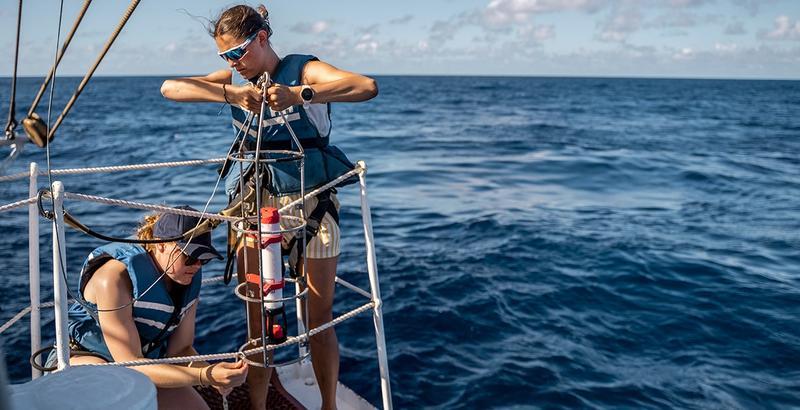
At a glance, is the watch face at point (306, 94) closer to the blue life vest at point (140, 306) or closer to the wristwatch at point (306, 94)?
the wristwatch at point (306, 94)

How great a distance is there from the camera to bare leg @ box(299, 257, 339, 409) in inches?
165

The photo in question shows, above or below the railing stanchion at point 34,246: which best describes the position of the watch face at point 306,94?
above

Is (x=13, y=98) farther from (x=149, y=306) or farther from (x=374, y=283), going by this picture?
(x=374, y=283)

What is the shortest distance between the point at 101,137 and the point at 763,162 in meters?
29.1

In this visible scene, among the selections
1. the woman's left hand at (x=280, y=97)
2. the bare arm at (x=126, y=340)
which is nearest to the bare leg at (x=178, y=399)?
the bare arm at (x=126, y=340)

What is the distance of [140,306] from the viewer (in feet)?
11.9

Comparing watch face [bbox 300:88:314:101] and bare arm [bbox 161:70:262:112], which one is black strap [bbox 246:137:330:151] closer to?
bare arm [bbox 161:70:262:112]

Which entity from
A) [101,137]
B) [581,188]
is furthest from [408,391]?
[101,137]

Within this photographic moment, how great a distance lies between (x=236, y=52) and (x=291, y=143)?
2.35 ft

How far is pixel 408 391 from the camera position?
7.48 metres

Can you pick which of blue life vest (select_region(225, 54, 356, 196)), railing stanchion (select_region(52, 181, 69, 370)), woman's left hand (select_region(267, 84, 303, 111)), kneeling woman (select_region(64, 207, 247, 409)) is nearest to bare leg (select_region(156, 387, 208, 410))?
kneeling woman (select_region(64, 207, 247, 409))

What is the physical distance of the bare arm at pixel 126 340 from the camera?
3.38 meters

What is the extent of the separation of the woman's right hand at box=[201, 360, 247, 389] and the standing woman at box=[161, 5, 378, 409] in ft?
1.53

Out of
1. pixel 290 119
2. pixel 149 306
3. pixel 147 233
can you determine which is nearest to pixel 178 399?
pixel 149 306
